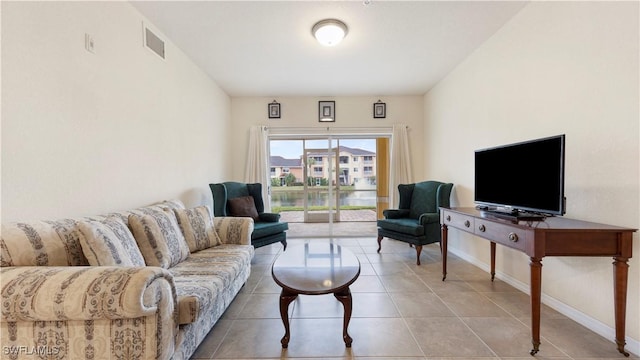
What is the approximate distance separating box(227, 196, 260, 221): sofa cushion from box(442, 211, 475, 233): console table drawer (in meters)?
2.49

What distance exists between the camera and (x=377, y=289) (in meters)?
2.53

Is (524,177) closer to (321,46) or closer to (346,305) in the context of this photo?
(346,305)

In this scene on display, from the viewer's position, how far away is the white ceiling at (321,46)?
2.26 metres

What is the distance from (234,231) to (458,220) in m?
2.24

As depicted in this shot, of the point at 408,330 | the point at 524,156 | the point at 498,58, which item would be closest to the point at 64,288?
the point at 408,330

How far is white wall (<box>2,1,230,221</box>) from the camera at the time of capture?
4.57 feet

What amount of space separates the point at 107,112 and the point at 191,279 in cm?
145

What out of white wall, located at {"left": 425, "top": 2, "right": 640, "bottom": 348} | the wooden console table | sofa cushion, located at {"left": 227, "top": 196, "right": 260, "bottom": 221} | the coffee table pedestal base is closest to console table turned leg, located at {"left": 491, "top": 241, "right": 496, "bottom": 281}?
white wall, located at {"left": 425, "top": 2, "right": 640, "bottom": 348}

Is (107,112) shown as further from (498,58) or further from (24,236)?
(498,58)

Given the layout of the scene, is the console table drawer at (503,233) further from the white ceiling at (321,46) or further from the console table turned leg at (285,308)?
the white ceiling at (321,46)

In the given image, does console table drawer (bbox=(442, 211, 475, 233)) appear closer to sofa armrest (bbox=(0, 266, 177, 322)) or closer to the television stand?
the television stand

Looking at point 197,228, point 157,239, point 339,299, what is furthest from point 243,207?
point 339,299

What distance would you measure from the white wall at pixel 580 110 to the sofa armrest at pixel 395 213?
52.6 inches

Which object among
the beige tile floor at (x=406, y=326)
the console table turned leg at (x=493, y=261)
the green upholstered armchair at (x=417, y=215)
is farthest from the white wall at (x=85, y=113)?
the console table turned leg at (x=493, y=261)
